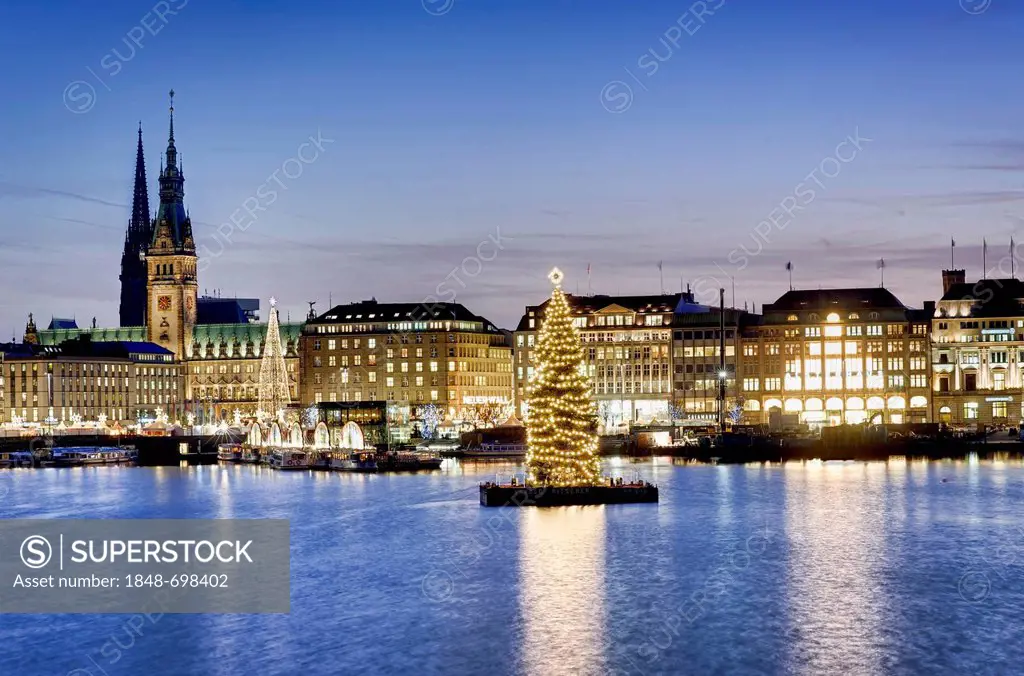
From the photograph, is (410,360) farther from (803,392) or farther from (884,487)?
(884,487)

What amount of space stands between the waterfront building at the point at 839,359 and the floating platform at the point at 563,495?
2938 inches

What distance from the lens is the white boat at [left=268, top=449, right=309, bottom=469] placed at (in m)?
104

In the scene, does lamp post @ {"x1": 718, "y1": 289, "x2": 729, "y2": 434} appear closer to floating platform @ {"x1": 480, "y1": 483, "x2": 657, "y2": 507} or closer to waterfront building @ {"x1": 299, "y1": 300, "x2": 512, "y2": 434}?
waterfront building @ {"x1": 299, "y1": 300, "x2": 512, "y2": 434}

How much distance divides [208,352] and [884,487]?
121m

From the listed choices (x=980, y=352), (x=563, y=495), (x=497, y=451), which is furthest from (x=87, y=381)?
(x=563, y=495)

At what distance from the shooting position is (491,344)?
162500mm

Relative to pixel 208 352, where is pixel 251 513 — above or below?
below

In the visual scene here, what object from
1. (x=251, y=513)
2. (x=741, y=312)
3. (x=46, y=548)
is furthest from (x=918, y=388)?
(x=46, y=548)

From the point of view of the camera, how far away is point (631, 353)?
14362 cm

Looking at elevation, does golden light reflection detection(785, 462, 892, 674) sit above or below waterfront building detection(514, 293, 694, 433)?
below

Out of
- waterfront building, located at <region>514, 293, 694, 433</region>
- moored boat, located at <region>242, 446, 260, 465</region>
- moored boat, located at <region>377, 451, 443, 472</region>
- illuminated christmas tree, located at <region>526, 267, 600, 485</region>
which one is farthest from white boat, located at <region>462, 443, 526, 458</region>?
illuminated christmas tree, located at <region>526, 267, 600, 485</region>

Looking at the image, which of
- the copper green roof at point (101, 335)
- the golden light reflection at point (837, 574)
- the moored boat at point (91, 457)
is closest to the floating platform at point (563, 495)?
the golden light reflection at point (837, 574)

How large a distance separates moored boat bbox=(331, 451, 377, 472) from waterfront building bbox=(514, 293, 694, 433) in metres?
40.9

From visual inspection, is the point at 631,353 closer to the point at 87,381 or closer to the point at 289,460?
the point at 289,460
